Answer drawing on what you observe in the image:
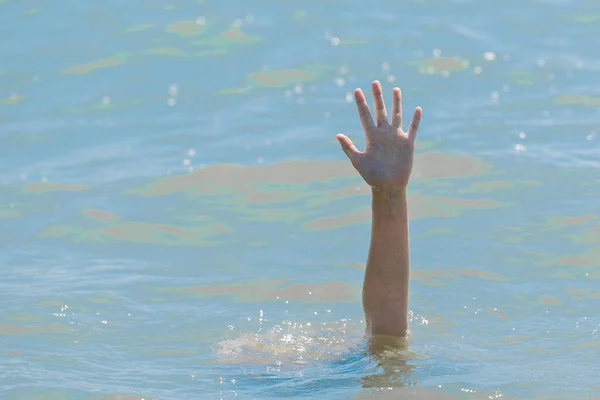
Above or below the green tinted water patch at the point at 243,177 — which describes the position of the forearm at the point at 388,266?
below

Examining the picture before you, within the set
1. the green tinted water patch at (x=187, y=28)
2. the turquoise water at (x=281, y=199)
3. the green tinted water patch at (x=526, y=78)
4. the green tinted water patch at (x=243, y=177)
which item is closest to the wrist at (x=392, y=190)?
the turquoise water at (x=281, y=199)

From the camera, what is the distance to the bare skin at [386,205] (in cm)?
429

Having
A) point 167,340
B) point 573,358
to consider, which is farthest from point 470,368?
point 167,340

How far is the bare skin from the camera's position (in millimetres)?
4285

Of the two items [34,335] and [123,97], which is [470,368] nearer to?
[34,335]

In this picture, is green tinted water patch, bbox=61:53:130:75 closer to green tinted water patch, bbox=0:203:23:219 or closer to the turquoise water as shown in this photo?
the turquoise water

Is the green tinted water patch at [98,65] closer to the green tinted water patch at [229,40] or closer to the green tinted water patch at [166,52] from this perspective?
the green tinted water patch at [166,52]

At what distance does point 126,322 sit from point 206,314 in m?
0.41

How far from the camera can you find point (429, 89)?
809cm

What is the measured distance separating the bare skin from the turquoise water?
0.24 meters

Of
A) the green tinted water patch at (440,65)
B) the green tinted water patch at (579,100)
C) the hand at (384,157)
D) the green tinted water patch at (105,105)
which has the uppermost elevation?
the green tinted water patch at (440,65)

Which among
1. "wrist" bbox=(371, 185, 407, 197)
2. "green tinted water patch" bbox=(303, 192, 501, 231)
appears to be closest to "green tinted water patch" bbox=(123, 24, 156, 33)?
"green tinted water patch" bbox=(303, 192, 501, 231)

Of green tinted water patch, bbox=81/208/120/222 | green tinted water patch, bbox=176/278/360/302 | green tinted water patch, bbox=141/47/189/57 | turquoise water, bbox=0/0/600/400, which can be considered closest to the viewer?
turquoise water, bbox=0/0/600/400

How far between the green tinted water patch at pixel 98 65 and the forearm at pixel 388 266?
15.4 feet
